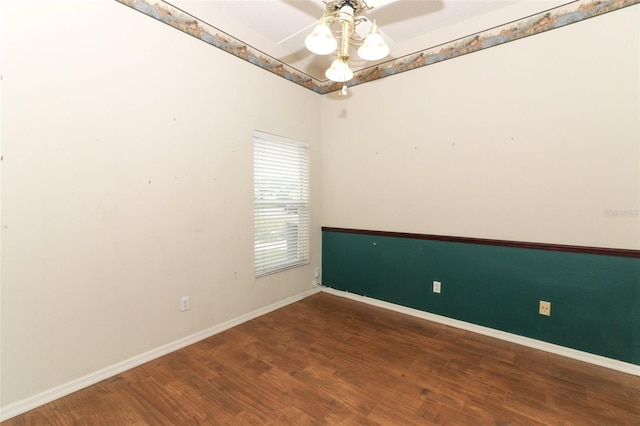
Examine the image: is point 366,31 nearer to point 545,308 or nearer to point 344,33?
point 344,33

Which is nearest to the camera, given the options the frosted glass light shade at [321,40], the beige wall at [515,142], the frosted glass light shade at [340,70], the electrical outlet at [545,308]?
the frosted glass light shade at [321,40]

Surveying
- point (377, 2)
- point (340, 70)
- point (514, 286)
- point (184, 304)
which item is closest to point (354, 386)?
point (184, 304)

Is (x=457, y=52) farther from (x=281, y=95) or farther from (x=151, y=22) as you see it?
(x=151, y=22)

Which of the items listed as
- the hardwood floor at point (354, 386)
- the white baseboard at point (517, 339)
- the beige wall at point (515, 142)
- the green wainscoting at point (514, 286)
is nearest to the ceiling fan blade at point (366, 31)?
the beige wall at point (515, 142)

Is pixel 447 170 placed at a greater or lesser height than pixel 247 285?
greater

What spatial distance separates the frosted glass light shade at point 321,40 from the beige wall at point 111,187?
142cm

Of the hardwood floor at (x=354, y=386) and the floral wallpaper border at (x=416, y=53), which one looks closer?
the hardwood floor at (x=354, y=386)

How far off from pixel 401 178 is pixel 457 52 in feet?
4.46

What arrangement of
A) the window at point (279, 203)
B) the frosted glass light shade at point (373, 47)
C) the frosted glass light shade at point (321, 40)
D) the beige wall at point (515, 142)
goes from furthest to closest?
the window at point (279, 203)
the beige wall at point (515, 142)
the frosted glass light shade at point (373, 47)
the frosted glass light shade at point (321, 40)

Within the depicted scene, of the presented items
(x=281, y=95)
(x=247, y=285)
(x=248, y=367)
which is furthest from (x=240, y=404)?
(x=281, y=95)

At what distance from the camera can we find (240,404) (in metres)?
1.77

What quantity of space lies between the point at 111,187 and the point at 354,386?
2.26 metres

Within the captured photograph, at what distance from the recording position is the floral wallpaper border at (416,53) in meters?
2.19

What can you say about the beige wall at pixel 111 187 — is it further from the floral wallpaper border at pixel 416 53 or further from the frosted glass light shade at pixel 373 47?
the frosted glass light shade at pixel 373 47
